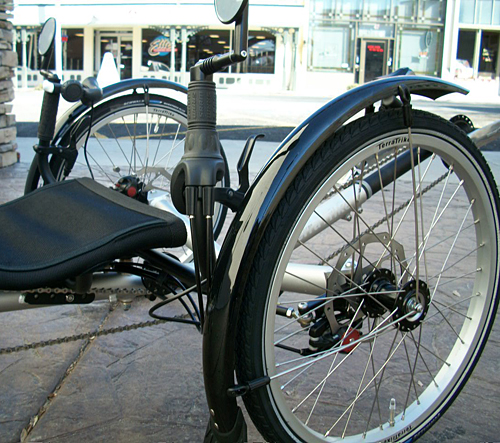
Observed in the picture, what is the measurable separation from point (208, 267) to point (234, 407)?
0.28 metres

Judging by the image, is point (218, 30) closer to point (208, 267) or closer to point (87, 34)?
point (87, 34)

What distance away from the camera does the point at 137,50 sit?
80.1ft

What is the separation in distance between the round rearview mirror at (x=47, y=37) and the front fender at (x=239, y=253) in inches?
55.4

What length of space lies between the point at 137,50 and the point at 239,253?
2476 centimetres

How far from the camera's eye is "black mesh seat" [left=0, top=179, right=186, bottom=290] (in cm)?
132

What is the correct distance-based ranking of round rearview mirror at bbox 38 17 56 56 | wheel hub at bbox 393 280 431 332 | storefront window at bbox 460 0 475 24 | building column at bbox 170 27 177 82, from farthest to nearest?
storefront window at bbox 460 0 475 24 < building column at bbox 170 27 177 82 < round rearview mirror at bbox 38 17 56 56 < wheel hub at bbox 393 280 431 332

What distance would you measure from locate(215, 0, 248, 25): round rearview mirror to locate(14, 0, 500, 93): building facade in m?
22.8

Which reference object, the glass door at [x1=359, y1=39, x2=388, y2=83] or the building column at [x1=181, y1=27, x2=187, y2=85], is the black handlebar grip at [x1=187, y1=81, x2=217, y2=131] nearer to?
the building column at [x1=181, y1=27, x2=187, y2=85]

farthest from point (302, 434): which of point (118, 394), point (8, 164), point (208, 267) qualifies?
point (8, 164)

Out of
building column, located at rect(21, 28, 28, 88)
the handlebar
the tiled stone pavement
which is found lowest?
the tiled stone pavement

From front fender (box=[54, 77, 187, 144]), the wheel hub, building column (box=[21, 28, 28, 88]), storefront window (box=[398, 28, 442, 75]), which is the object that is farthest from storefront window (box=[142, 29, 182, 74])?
the wheel hub

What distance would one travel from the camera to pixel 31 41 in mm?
24453

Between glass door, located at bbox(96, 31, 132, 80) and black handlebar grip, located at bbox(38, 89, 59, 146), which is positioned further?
glass door, located at bbox(96, 31, 132, 80)

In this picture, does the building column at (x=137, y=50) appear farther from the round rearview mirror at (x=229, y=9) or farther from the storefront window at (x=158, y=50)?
the round rearview mirror at (x=229, y=9)
